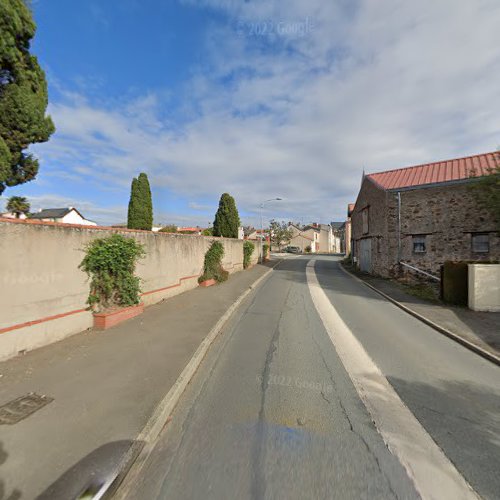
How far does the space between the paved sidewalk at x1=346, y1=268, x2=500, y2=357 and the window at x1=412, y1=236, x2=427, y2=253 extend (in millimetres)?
5656

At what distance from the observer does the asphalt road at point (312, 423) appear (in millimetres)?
2309

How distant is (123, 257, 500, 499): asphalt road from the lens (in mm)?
2309

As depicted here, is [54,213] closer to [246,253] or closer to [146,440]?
[246,253]

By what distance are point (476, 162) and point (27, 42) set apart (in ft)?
67.5

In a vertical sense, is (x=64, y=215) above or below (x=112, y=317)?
above

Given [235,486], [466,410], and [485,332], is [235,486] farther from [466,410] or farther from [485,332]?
[485,332]

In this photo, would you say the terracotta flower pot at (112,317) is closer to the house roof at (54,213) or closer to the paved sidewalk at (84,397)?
the paved sidewalk at (84,397)

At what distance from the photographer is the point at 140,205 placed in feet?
60.2

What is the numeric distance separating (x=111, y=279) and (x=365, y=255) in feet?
59.6

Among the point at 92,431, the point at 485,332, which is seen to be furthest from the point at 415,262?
the point at 92,431

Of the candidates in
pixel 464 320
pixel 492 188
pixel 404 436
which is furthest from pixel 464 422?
pixel 492 188

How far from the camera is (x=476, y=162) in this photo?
1491cm

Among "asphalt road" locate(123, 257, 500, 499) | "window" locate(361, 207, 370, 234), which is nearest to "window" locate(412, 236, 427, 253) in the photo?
"window" locate(361, 207, 370, 234)

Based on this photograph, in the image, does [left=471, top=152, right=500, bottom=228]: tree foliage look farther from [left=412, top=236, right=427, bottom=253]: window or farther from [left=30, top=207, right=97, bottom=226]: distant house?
[left=30, top=207, right=97, bottom=226]: distant house
